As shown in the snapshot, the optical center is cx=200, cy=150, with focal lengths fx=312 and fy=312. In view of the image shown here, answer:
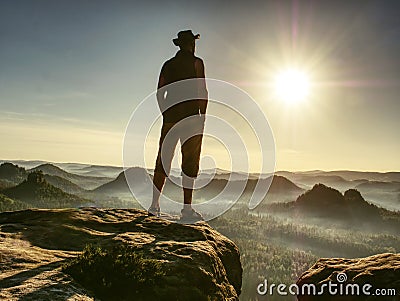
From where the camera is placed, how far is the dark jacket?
11.1m

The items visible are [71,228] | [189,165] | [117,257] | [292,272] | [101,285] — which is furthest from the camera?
[292,272]

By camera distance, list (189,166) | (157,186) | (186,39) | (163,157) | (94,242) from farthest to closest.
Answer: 1. (186,39)
2. (157,186)
3. (163,157)
4. (189,166)
5. (94,242)

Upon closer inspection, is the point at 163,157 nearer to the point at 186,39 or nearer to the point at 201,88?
the point at 201,88

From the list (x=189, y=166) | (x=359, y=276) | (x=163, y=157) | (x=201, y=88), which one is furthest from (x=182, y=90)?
(x=359, y=276)

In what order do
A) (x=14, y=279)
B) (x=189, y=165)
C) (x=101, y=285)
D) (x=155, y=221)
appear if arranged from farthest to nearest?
(x=189, y=165) < (x=155, y=221) < (x=101, y=285) < (x=14, y=279)

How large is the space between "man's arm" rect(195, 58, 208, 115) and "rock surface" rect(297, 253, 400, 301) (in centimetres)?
643

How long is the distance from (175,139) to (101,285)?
21.7 ft

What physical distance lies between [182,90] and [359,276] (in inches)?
307

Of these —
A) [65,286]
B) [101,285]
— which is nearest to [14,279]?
[65,286]

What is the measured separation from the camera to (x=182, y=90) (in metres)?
11.2

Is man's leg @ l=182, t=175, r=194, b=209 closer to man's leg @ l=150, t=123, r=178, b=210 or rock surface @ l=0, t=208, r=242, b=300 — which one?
man's leg @ l=150, t=123, r=178, b=210

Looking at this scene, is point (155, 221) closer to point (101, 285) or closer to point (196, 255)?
point (196, 255)

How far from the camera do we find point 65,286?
458 centimetres

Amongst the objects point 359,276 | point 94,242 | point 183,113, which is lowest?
point 359,276
